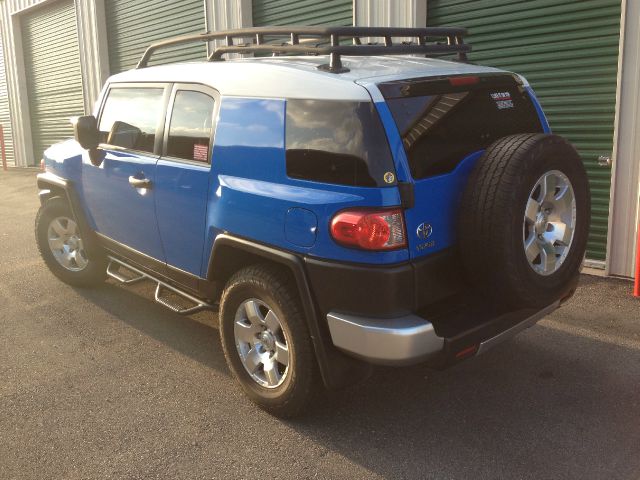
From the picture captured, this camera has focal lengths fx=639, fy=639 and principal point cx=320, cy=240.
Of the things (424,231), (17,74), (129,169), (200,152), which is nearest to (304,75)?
(200,152)

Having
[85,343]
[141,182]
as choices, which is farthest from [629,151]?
[85,343]

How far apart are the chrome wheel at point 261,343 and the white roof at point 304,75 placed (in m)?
1.10

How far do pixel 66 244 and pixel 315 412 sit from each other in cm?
323

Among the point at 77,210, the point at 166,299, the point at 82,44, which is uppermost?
the point at 82,44

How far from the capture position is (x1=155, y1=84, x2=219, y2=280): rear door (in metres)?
3.62

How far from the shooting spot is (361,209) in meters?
2.80

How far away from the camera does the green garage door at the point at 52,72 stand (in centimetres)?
1436

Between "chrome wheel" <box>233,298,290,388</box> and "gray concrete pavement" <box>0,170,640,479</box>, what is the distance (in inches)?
9.6

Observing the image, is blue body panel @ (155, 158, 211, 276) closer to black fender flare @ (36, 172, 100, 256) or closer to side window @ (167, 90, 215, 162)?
side window @ (167, 90, 215, 162)

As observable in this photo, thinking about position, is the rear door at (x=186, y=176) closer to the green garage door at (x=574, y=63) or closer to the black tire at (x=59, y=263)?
the black tire at (x=59, y=263)

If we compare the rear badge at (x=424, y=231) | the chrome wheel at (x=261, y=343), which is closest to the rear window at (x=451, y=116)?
the rear badge at (x=424, y=231)

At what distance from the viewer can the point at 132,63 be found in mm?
12711

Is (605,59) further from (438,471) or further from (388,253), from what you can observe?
(438,471)

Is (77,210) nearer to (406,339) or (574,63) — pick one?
(406,339)
